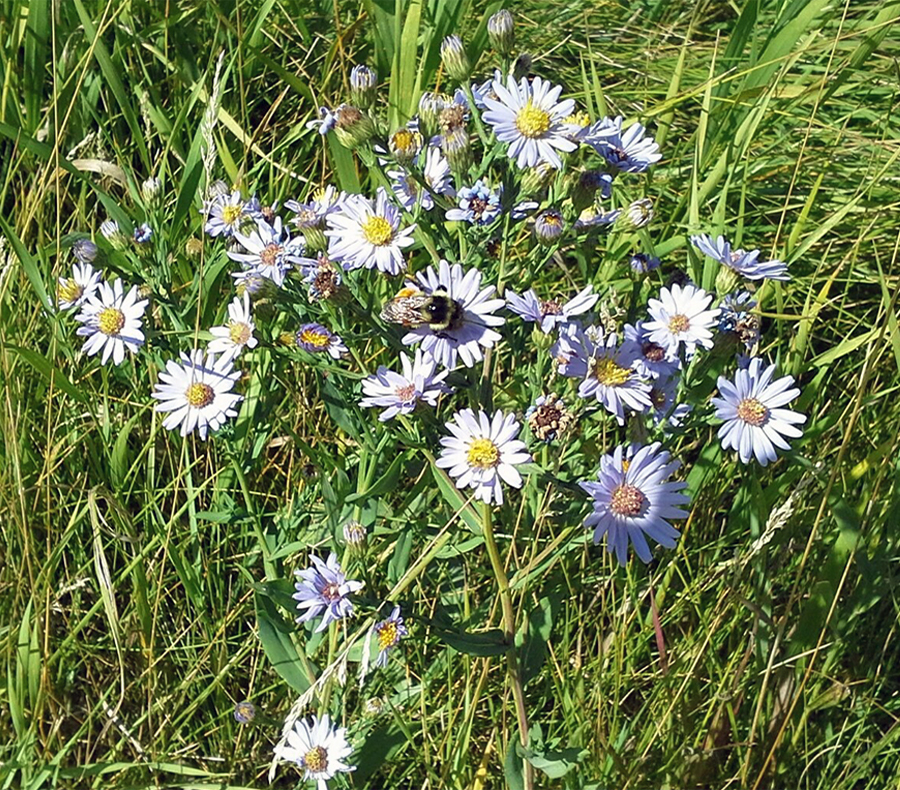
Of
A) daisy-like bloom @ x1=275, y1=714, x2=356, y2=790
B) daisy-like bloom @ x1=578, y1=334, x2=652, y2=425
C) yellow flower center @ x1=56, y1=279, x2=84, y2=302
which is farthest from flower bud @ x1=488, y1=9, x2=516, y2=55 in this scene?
daisy-like bloom @ x1=275, y1=714, x2=356, y2=790

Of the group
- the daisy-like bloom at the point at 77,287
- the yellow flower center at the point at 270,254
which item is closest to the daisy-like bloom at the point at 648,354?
the yellow flower center at the point at 270,254

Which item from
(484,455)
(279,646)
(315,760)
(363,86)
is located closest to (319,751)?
(315,760)

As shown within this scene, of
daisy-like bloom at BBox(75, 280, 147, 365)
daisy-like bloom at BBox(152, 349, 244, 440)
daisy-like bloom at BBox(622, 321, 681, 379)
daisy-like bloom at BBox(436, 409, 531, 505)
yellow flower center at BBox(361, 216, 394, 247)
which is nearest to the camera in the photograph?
daisy-like bloom at BBox(436, 409, 531, 505)

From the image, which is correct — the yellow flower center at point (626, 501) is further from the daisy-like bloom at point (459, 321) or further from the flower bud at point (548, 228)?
the flower bud at point (548, 228)

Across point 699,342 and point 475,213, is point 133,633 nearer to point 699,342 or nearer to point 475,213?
point 475,213

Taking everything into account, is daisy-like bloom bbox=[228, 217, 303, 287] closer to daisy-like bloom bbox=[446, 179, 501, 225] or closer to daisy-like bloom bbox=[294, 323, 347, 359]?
daisy-like bloom bbox=[294, 323, 347, 359]

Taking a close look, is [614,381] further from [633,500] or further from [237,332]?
[237,332]

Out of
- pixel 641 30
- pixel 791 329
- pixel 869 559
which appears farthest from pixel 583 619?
pixel 641 30
